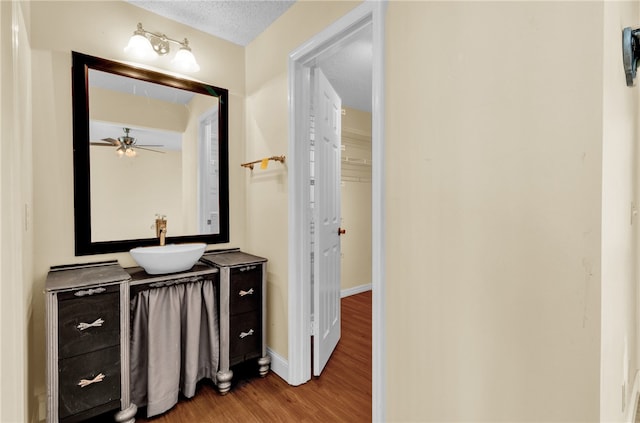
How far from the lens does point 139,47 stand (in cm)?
204

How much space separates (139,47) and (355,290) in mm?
3449

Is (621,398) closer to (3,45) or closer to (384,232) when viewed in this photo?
(384,232)

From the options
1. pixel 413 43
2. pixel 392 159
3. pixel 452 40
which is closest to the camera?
pixel 452 40

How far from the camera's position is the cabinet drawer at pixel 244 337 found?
211 cm

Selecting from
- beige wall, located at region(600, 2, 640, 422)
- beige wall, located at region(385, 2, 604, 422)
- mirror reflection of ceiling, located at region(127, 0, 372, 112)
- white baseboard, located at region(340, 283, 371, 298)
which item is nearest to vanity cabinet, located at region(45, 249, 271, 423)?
beige wall, located at region(385, 2, 604, 422)

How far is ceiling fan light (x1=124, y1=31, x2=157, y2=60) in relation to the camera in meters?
2.03

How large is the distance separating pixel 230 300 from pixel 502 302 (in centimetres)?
162

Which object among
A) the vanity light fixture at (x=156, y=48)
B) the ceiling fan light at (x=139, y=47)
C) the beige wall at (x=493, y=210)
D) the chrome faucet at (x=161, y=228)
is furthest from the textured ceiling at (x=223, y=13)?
the chrome faucet at (x=161, y=228)

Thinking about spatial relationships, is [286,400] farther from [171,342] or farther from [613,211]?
[613,211]

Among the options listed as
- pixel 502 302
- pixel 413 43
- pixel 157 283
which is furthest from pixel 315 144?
pixel 502 302

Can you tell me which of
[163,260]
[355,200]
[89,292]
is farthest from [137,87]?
[355,200]

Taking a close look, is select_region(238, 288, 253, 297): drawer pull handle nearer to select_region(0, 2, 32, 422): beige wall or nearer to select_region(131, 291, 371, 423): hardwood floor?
select_region(131, 291, 371, 423): hardwood floor

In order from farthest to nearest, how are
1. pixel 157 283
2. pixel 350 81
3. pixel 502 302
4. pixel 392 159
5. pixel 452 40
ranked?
pixel 350 81
pixel 157 283
pixel 392 159
pixel 452 40
pixel 502 302

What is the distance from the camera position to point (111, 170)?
2051 mm
